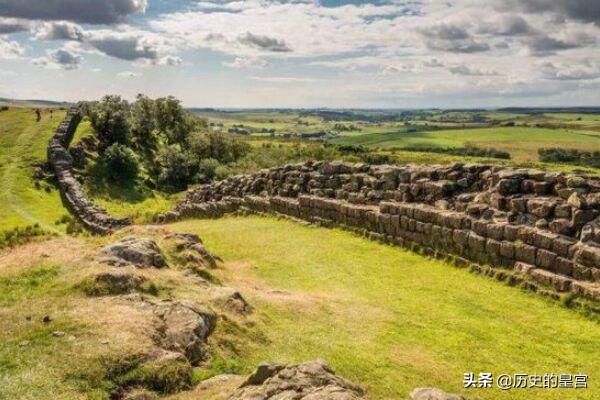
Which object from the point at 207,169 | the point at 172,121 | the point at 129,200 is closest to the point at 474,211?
the point at 129,200

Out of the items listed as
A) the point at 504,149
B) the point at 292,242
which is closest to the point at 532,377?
the point at 292,242

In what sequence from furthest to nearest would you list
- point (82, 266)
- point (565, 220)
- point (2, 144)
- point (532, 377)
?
point (2, 144)
point (565, 220)
point (82, 266)
point (532, 377)

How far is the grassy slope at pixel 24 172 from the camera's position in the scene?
42.8 m

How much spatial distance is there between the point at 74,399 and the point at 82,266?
626 cm

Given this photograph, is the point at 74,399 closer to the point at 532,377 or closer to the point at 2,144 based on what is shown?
the point at 532,377

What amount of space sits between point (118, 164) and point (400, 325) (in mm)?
56187

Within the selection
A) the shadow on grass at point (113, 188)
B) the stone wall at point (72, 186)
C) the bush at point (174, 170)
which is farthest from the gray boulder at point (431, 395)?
the bush at point (174, 170)

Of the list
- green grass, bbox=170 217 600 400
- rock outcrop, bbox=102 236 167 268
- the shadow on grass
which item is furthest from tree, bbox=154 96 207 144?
rock outcrop, bbox=102 236 167 268


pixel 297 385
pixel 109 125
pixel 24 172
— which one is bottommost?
pixel 24 172

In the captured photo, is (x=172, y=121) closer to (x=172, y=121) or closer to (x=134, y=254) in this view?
(x=172, y=121)

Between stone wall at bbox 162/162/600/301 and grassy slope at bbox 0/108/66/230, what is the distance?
21595 millimetres

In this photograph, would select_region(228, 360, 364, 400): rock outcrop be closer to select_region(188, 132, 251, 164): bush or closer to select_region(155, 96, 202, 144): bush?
select_region(188, 132, 251, 164): bush

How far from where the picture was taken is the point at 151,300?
41.9ft

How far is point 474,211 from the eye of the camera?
21.1 meters
